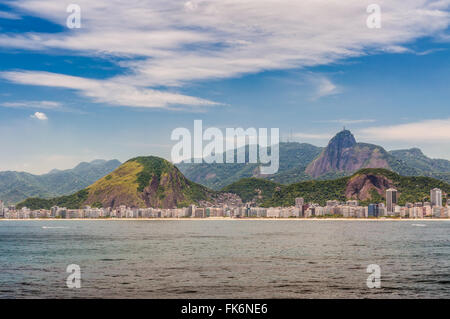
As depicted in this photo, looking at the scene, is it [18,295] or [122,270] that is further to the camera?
[122,270]

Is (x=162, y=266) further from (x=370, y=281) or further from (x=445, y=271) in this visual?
(x=445, y=271)

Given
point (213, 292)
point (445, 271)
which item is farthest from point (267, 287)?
point (445, 271)

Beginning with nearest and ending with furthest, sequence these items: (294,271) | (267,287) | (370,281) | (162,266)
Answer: (267,287)
(370,281)
(294,271)
(162,266)
